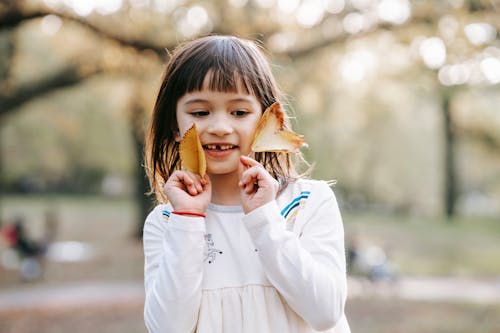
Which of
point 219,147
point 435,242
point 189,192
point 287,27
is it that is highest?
point 287,27

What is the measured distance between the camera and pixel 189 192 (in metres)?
1.63

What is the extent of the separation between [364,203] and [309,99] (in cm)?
1757

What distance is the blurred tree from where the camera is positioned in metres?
6.15

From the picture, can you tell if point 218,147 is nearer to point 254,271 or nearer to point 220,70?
point 220,70

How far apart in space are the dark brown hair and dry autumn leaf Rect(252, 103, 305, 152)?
7cm

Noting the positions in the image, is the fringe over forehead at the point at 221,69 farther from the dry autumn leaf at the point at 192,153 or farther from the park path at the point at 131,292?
the park path at the point at 131,292

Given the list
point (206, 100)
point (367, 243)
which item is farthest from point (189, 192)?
point (367, 243)

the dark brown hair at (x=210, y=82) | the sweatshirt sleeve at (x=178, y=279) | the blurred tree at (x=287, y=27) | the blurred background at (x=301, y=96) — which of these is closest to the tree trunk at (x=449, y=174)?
the blurred background at (x=301, y=96)

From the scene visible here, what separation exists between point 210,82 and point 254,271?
1.61ft

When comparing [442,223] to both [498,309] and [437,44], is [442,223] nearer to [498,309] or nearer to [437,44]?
[498,309]

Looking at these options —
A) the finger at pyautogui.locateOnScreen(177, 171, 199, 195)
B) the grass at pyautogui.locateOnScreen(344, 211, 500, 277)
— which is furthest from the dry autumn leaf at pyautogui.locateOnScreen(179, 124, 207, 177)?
the grass at pyautogui.locateOnScreen(344, 211, 500, 277)

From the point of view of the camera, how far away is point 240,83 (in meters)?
1.64

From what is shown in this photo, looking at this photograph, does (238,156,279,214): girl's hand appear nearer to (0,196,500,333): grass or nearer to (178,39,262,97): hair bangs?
(178,39,262,97): hair bangs

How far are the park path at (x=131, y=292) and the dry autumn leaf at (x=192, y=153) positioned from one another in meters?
7.60
